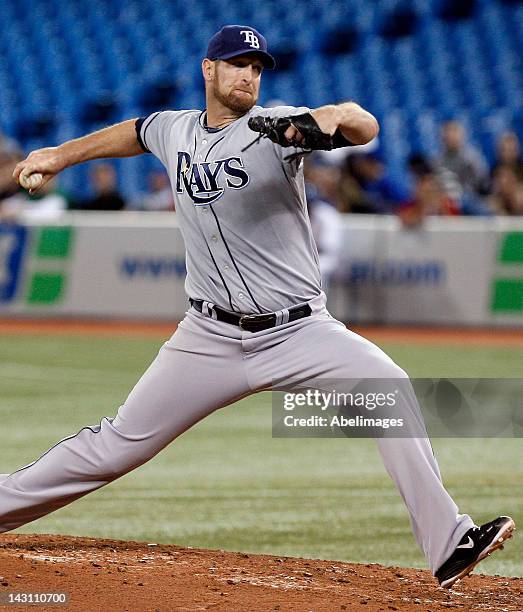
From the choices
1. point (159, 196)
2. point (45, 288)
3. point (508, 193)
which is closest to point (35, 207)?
point (45, 288)

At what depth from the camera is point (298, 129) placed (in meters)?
4.43

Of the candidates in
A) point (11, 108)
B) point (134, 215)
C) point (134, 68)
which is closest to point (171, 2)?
point (134, 68)

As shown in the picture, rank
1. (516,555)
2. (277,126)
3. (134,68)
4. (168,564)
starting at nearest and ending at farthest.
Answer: (277,126)
(168,564)
(516,555)
(134,68)

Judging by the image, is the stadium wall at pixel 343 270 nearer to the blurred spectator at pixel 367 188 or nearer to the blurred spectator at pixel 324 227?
the blurred spectator at pixel 367 188

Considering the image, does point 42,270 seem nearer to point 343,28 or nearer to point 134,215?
point 134,215

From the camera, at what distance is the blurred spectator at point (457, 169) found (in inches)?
628

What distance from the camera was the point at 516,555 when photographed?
6.08 metres

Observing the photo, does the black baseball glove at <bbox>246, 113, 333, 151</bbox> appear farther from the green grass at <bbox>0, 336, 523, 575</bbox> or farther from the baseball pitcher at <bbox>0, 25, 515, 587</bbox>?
the green grass at <bbox>0, 336, 523, 575</bbox>

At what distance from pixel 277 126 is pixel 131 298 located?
11.6 meters

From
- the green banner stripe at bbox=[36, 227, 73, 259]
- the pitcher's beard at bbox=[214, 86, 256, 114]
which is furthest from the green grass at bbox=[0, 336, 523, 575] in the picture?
the green banner stripe at bbox=[36, 227, 73, 259]

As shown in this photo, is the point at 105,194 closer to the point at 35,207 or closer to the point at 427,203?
the point at 35,207

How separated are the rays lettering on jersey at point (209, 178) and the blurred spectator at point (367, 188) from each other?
11033mm

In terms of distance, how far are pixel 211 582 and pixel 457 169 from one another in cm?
1209

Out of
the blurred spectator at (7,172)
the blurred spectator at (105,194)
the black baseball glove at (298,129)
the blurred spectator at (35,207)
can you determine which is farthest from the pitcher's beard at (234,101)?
the blurred spectator at (105,194)
